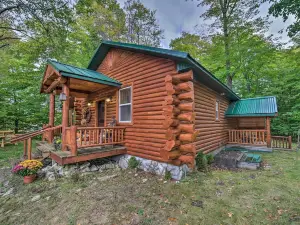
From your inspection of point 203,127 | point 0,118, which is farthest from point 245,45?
point 0,118

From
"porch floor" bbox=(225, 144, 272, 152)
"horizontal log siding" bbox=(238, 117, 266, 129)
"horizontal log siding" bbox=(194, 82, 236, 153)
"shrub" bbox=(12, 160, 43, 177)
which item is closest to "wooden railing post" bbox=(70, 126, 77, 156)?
"shrub" bbox=(12, 160, 43, 177)

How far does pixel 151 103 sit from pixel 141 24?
1387 cm

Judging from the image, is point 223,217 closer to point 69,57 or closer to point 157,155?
point 157,155

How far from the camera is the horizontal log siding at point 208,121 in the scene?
6117 millimetres

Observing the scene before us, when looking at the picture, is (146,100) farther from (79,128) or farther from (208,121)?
(208,121)

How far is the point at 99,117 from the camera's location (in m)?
8.52

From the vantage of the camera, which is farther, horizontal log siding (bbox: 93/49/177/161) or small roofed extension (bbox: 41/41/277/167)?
horizontal log siding (bbox: 93/49/177/161)

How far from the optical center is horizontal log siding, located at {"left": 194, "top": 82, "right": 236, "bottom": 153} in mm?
6117

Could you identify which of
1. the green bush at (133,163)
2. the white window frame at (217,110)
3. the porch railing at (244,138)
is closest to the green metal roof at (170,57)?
the white window frame at (217,110)

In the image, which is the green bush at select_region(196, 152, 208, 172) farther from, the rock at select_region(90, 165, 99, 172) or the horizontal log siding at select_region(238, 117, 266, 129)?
the horizontal log siding at select_region(238, 117, 266, 129)

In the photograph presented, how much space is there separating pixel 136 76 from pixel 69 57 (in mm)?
9655

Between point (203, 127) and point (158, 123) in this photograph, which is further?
point (203, 127)

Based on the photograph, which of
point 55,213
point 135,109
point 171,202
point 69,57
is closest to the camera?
point 55,213

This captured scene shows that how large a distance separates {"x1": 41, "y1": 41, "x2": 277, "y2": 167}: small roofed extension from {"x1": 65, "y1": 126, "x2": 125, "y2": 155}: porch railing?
0.11 ft
